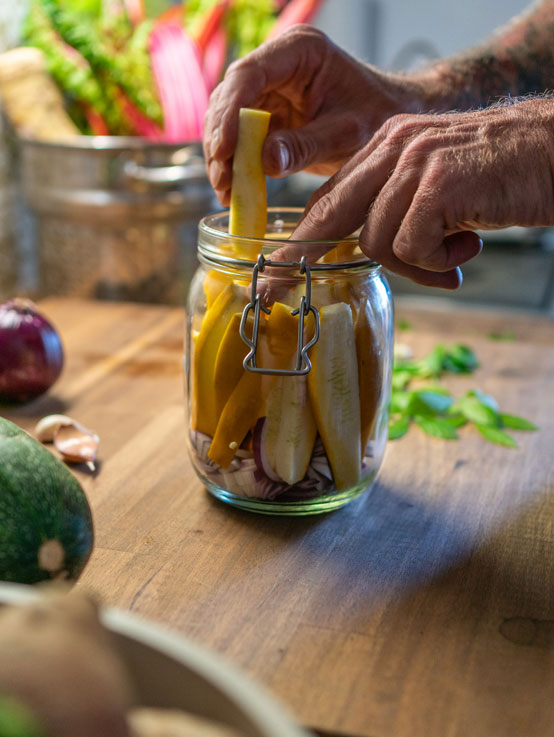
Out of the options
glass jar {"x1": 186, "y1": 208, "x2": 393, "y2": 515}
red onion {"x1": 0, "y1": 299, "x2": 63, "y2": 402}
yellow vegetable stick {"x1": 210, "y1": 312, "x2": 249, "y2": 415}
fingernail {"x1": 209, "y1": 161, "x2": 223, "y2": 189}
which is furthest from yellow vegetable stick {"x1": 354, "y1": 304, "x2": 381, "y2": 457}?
red onion {"x1": 0, "y1": 299, "x2": 63, "y2": 402}

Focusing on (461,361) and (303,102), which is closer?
(303,102)

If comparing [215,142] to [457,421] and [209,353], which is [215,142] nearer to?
[209,353]

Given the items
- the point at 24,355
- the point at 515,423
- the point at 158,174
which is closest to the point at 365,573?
the point at 515,423

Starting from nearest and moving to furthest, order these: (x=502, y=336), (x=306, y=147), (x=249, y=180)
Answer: (x=249, y=180) → (x=306, y=147) → (x=502, y=336)

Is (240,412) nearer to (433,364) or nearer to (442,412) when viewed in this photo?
(442,412)

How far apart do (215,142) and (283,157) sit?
7 cm

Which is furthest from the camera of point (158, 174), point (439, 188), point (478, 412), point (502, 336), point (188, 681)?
point (158, 174)

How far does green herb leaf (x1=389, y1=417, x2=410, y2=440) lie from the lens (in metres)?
0.91

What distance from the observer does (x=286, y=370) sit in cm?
64

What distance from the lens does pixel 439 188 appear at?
623 millimetres

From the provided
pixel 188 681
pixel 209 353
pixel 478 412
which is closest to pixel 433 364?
pixel 478 412

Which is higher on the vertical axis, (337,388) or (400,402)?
(337,388)

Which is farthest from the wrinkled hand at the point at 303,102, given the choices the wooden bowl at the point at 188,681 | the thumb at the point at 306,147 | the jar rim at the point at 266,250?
the wooden bowl at the point at 188,681

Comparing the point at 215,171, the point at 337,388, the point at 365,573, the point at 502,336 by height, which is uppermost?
the point at 215,171
